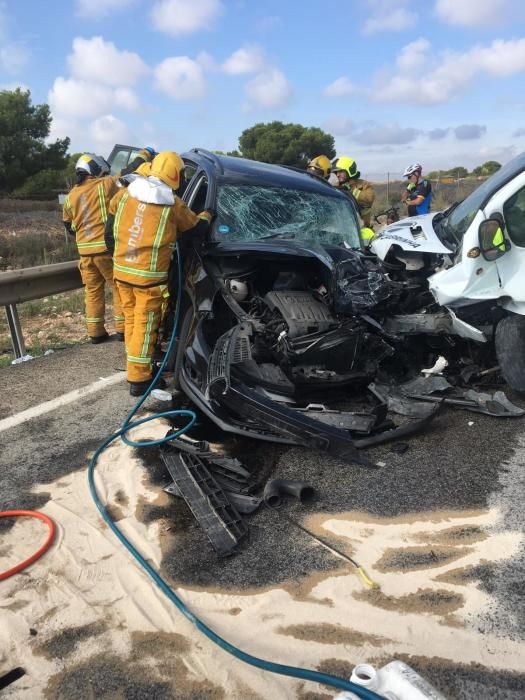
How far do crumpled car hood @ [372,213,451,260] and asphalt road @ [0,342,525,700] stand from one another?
1.42m

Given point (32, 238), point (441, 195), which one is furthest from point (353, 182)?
point (441, 195)

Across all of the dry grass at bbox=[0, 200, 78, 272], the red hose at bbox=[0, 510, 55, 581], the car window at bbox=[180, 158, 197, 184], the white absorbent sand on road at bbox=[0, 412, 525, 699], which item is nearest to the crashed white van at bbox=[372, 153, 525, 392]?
the white absorbent sand on road at bbox=[0, 412, 525, 699]

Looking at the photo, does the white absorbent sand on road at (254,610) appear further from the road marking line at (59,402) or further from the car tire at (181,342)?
the road marking line at (59,402)

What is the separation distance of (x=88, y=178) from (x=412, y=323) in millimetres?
4007

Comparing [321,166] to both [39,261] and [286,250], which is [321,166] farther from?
[39,261]

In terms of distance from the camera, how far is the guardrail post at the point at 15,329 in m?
5.55

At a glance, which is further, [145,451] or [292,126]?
[292,126]

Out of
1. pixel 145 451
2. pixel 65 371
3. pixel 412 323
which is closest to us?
pixel 145 451

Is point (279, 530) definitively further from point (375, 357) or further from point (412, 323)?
point (412, 323)

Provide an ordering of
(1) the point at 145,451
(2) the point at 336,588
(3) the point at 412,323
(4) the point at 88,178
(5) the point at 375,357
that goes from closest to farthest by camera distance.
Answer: (2) the point at 336,588 → (1) the point at 145,451 → (5) the point at 375,357 → (3) the point at 412,323 → (4) the point at 88,178

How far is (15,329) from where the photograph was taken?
5.58m

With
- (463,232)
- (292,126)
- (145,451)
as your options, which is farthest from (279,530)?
(292,126)

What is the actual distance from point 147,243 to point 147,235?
60 mm

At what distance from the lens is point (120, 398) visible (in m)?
4.42
